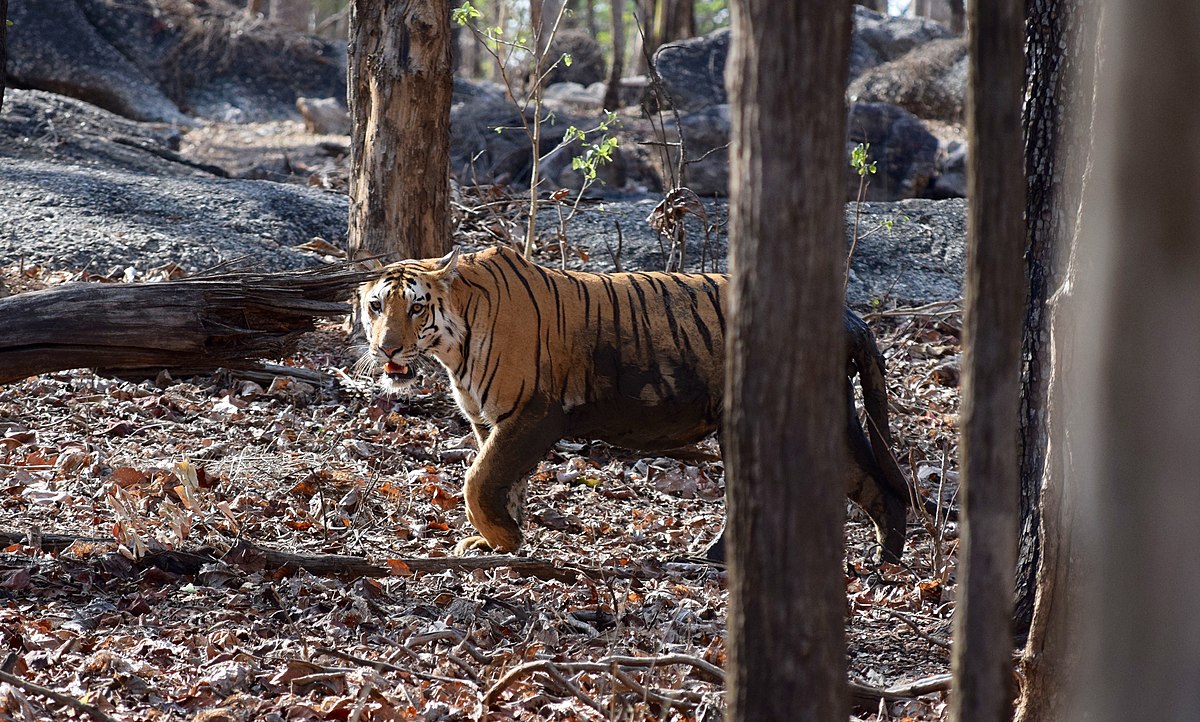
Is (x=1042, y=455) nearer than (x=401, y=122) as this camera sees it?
Yes

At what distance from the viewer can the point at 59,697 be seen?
328cm

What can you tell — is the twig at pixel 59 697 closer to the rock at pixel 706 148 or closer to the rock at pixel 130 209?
the rock at pixel 130 209

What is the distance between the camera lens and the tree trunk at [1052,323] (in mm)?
3277

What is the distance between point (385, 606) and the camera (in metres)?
4.42

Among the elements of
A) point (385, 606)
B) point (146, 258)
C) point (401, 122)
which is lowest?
point (385, 606)

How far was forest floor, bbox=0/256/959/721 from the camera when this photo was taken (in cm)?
368

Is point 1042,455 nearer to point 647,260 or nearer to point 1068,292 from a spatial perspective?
point 1068,292

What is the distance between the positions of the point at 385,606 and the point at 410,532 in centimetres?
105

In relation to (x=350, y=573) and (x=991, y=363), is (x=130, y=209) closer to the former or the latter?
(x=350, y=573)

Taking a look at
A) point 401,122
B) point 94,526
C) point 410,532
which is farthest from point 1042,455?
point 401,122

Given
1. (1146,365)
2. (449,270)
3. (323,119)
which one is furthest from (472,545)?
(323,119)

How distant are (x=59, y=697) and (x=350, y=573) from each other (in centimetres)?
140

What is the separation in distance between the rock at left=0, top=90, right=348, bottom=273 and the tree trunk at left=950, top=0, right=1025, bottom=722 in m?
5.90

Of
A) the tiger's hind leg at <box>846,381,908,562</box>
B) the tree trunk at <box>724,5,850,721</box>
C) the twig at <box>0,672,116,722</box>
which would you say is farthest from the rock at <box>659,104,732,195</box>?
the tree trunk at <box>724,5,850,721</box>
